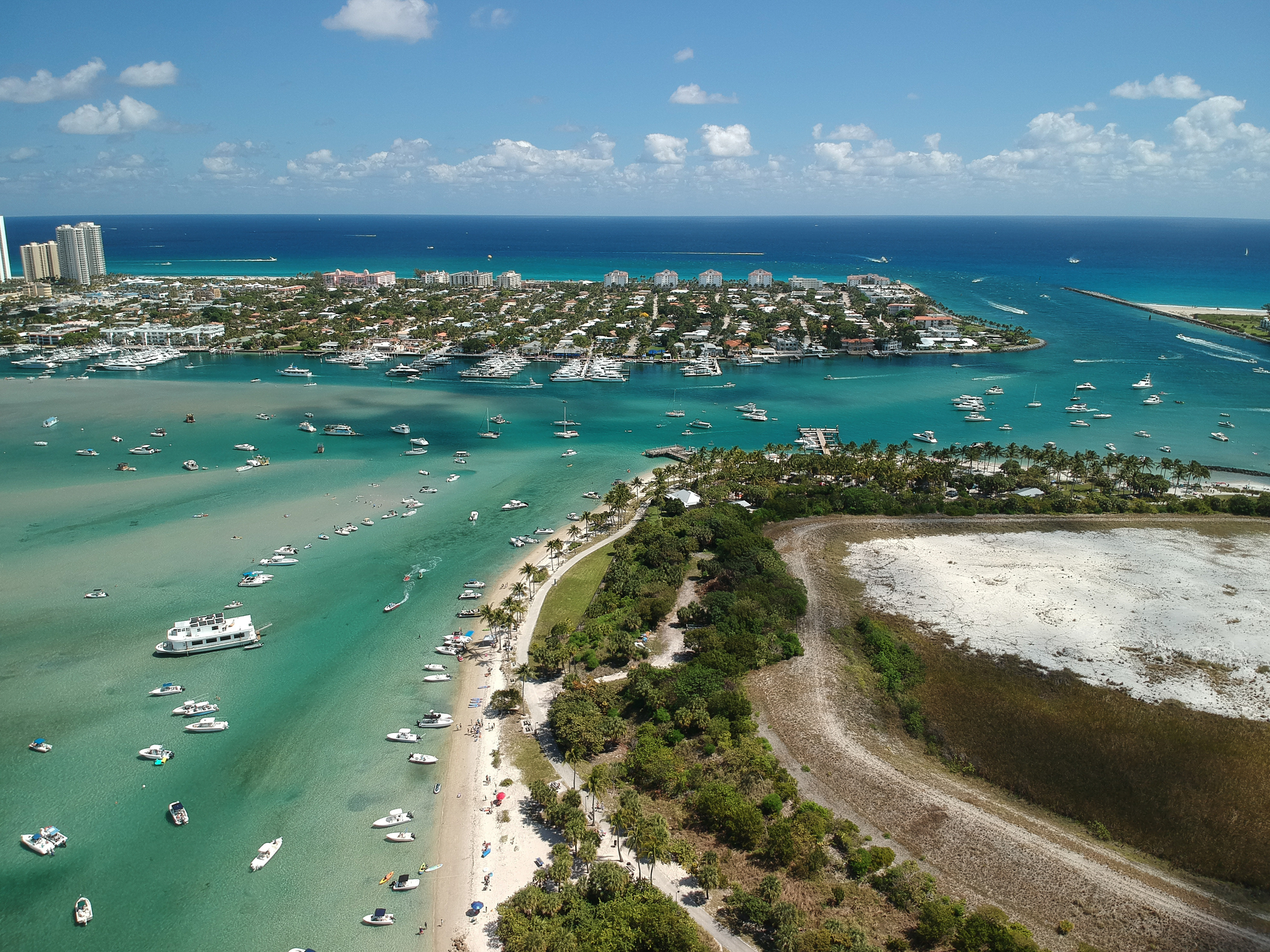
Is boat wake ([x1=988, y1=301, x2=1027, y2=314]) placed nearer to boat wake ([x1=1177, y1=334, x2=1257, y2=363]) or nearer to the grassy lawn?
boat wake ([x1=1177, y1=334, x2=1257, y2=363])

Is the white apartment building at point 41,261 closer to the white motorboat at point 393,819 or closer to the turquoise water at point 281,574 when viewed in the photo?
the turquoise water at point 281,574

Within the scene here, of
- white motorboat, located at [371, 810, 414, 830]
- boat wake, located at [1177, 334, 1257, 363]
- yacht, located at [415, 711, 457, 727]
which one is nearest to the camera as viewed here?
white motorboat, located at [371, 810, 414, 830]

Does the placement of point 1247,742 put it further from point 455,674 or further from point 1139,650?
point 455,674

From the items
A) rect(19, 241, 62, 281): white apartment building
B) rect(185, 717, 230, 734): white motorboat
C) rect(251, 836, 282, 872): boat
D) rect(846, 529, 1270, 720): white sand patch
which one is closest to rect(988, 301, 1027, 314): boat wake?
rect(846, 529, 1270, 720): white sand patch

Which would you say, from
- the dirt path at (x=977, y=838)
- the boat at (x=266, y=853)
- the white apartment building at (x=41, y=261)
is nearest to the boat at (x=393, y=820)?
the boat at (x=266, y=853)

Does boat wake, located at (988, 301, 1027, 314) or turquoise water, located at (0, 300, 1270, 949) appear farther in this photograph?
boat wake, located at (988, 301, 1027, 314)

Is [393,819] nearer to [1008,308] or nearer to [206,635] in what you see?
[206,635]
